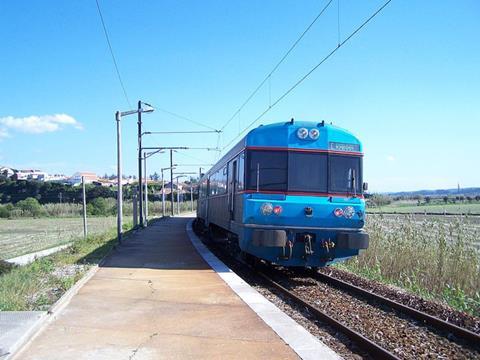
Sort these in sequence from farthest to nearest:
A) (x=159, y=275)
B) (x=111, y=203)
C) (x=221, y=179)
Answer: (x=111, y=203) < (x=221, y=179) < (x=159, y=275)

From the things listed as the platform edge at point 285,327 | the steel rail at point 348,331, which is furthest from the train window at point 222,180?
the steel rail at point 348,331

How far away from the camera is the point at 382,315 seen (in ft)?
27.5

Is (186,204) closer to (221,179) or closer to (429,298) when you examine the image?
(221,179)

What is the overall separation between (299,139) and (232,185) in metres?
2.53

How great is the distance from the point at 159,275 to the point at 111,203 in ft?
221

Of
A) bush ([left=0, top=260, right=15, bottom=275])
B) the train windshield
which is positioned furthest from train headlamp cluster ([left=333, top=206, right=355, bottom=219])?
bush ([left=0, top=260, right=15, bottom=275])

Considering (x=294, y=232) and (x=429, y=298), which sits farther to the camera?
(x=294, y=232)

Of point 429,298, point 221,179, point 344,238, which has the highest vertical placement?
point 221,179

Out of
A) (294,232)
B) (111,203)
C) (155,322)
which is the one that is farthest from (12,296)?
(111,203)

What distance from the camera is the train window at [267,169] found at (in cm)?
1120

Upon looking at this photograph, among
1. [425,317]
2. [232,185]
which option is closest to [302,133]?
[232,185]

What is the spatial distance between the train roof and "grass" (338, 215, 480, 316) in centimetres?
264

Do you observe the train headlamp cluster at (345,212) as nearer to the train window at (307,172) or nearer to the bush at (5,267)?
the train window at (307,172)

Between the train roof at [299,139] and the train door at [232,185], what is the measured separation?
125 centimetres
